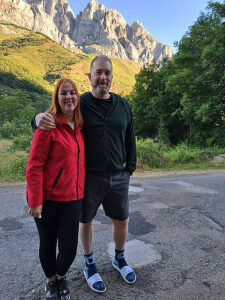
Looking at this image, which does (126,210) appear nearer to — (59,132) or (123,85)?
(59,132)

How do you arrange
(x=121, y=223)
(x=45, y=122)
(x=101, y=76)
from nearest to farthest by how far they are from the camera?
(x=45, y=122) < (x=101, y=76) < (x=121, y=223)

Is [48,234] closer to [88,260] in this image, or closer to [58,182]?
[58,182]

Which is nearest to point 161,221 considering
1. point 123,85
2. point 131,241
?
point 131,241

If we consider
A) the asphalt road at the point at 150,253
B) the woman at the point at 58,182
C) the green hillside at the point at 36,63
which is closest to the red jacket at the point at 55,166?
the woman at the point at 58,182

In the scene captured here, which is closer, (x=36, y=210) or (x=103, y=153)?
(x=36, y=210)

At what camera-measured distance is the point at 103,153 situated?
1.95 metres

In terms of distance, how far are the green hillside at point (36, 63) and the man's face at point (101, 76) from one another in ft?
216

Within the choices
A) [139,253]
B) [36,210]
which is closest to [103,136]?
[36,210]

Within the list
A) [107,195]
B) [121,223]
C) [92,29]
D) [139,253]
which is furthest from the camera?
[92,29]

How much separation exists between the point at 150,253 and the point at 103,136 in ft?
5.27

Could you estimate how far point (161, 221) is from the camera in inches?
141

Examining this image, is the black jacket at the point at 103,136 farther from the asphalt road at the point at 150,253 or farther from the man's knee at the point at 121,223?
the asphalt road at the point at 150,253

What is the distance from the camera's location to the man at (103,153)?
193cm

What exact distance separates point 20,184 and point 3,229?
2.83 metres
